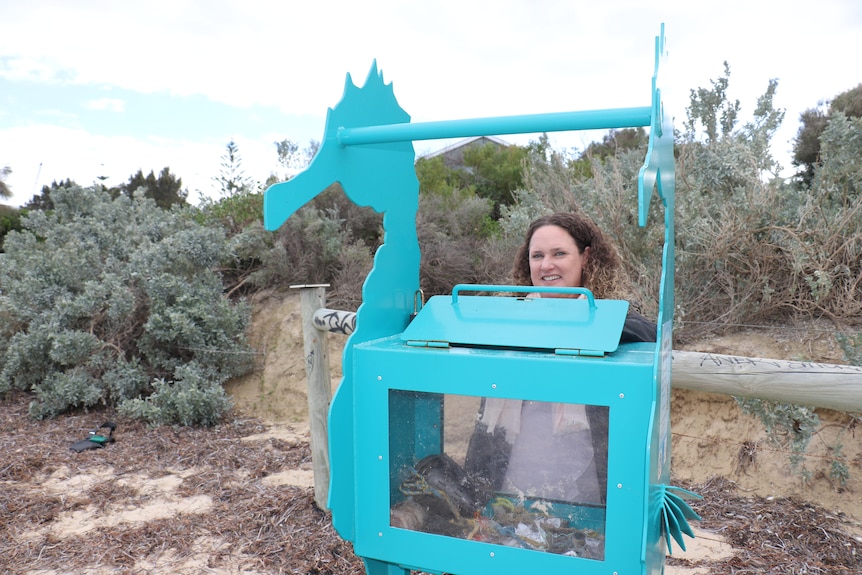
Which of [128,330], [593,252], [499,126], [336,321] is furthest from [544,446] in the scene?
[128,330]

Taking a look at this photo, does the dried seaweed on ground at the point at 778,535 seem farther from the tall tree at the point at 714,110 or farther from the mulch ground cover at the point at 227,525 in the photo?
the tall tree at the point at 714,110

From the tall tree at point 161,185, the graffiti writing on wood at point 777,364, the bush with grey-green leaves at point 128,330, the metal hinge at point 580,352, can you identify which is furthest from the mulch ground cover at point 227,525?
Answer: the tall tree at point 161,185

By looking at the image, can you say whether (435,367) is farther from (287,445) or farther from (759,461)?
(287,445)

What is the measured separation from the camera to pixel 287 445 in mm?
4641

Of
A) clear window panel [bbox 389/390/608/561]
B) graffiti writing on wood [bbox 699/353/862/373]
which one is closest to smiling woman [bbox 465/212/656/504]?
clear window panel [bbox 389/390/608/561]

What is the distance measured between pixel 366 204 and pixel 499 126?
0.46 metres

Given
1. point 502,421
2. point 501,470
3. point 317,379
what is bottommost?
point 317,379

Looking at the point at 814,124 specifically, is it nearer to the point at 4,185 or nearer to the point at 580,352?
the point at 580,352

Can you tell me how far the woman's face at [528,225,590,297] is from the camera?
2.22 metres

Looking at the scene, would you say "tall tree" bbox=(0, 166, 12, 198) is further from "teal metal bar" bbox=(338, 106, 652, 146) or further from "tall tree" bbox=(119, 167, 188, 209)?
"teal metal bar" bbox=(338, 106, 652, 146)

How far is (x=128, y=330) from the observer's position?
5.62 meters

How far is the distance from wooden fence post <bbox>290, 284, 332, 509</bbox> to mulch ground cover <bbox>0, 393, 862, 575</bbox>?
0.23 m

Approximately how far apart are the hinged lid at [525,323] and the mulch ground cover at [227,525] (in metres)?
1.62

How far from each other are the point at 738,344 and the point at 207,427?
3859 mm
